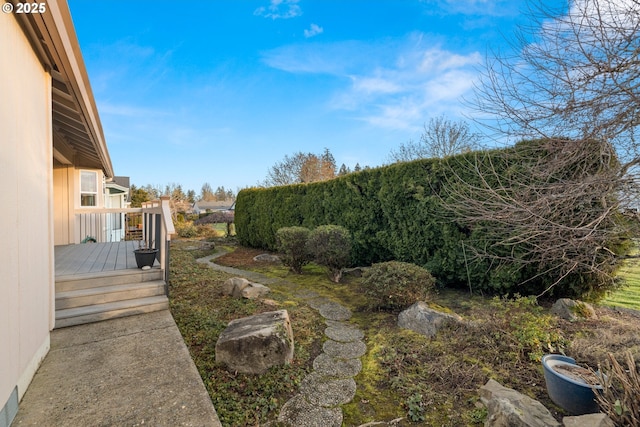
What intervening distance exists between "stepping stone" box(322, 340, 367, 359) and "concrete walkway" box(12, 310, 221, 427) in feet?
5.30

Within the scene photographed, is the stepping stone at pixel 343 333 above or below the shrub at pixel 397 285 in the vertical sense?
below

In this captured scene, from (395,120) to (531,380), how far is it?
26.8ft

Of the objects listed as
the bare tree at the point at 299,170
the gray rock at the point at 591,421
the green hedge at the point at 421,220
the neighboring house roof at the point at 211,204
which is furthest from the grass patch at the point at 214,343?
the neighboring house roof at the point at 211,204

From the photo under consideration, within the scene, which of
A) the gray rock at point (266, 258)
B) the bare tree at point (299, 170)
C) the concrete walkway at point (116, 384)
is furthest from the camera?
the bare tree at point (299, 170)

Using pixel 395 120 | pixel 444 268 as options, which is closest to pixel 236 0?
pixel 395 120

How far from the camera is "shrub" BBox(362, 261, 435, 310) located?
4.50 meters

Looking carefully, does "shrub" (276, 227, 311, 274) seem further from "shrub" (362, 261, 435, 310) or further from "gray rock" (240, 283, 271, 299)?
"shrub" (362, 261, 435, 310)

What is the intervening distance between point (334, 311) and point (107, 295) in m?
3.44

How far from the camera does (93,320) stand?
3621 mm

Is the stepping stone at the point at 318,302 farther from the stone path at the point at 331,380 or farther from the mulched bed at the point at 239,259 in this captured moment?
the mulched bed at the point at 239,259

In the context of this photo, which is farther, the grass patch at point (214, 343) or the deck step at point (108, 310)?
the deck step at point (108, 310)

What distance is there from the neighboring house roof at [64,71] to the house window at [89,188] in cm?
282

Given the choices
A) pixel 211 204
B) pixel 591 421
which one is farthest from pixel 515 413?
pixel 211 204

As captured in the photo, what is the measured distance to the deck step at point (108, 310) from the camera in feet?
11.5
